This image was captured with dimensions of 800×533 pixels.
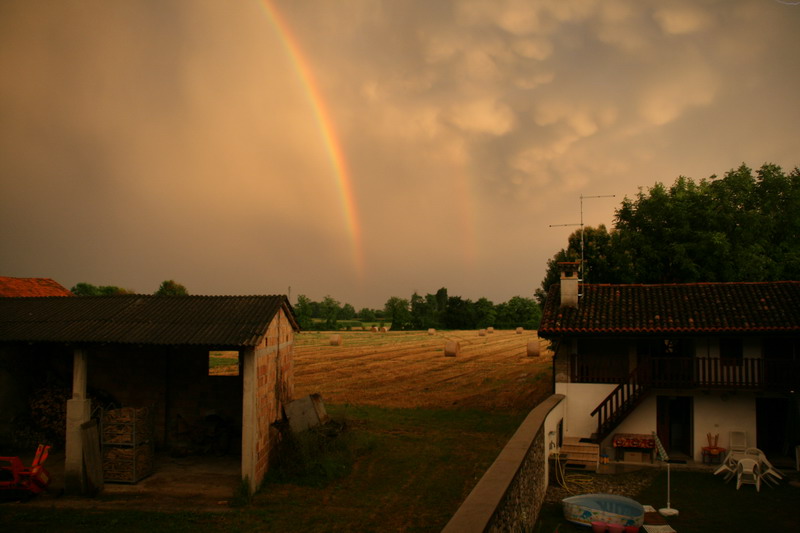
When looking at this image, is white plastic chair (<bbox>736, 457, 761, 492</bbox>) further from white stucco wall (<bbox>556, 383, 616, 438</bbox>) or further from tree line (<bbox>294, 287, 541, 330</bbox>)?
tree line (<bbox>294, 287, 541, 330</bbox>)

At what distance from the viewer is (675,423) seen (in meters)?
19.2

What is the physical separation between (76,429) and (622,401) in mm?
15295

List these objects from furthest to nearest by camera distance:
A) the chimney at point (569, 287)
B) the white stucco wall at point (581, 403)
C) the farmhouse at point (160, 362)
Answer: the chimney at point (569, 287)
the white stucco wall at point (581, 403)
the farmhouse at point (160, 362)

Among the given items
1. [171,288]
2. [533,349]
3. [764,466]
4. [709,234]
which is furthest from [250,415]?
[171,288]

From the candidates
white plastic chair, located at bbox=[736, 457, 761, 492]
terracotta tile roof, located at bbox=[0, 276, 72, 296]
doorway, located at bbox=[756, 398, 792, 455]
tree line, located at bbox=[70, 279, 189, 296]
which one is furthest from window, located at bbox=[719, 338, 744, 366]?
tree line, located at bbox=[70, 279, 189, 296]

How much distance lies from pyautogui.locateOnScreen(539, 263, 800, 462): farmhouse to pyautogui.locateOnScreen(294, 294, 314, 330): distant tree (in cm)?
7348

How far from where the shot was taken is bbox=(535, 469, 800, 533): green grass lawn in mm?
11781

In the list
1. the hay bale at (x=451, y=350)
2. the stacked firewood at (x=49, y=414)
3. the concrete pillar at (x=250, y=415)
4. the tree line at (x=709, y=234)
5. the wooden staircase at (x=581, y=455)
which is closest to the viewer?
the concrete pillar at (x=250, y=415)

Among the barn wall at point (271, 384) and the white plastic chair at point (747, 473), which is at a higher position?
the barn wall at point (271, 384)

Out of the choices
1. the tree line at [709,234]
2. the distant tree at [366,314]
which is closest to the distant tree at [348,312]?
the distant tree at [366,314]

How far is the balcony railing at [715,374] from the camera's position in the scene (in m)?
17.0

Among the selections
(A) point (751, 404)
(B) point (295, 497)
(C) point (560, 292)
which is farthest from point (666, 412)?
(B) point (295, 497)

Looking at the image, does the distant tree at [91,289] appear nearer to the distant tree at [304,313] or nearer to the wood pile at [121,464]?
the distant tree at [304,313]

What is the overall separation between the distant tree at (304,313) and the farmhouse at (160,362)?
2818 inches
